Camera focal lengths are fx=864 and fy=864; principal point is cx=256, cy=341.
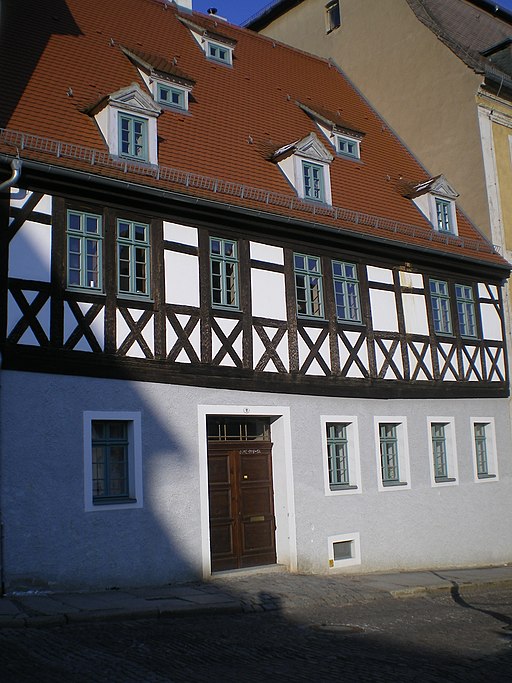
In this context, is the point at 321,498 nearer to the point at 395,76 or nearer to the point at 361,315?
the point at 361,315

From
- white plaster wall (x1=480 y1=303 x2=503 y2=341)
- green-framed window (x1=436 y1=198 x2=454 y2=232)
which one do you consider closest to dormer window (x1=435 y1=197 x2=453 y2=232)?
green-framed window (x1=436 y1=198 x2=454 y2=232)

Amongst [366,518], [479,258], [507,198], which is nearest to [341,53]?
[507,198]

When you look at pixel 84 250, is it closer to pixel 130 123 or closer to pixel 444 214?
pixel 130 123

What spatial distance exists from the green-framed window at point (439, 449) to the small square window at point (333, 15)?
13.3m

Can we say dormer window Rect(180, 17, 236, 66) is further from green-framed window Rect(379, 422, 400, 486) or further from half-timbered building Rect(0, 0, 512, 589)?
green-framed window Rect(379, 422, 400, 486)

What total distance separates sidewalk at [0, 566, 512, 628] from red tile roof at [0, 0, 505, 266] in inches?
243

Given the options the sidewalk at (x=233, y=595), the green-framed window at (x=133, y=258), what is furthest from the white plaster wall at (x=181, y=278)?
the sidewalk at (x=233, y=595)

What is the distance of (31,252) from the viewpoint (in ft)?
40.2

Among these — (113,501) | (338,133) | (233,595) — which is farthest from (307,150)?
(233,595)

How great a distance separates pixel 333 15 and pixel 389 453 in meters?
14.8

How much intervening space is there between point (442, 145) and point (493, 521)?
9.44 metres

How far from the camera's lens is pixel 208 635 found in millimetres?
9531

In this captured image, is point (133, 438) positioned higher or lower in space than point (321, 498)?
higher

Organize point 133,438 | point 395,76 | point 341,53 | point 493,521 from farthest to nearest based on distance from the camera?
point 341,53
point 395,76
point 493,521
point 133,438
